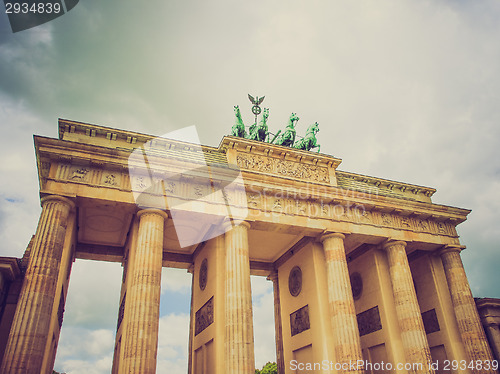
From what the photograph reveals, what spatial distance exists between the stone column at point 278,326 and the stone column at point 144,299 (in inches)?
436

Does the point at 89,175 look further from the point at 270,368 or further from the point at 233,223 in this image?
the point at 270,368

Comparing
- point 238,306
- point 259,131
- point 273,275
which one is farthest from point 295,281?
point 259,131

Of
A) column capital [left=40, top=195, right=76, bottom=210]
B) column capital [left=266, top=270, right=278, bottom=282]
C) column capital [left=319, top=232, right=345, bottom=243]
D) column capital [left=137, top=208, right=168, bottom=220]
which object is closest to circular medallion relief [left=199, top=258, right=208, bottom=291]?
column capital [left=137, top=208, right=168, bottom=220]

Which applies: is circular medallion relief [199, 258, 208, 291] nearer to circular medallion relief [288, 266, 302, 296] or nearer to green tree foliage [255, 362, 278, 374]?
circular medallion relief [288, 266, 302, 296]

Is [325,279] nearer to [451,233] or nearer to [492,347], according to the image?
[451,233]

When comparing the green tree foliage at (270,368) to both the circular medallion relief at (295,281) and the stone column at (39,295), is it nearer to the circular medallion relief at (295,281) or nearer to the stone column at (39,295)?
the circular medallion relief at (295,281)

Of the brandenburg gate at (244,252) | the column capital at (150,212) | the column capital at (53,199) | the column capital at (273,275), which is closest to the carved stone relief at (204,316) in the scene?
the brandenburg gate at (244,252)

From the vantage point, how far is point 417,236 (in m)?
21.8

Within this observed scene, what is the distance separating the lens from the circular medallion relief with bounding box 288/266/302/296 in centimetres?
2217

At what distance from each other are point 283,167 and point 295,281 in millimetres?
7043

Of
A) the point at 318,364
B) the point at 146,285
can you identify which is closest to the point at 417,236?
the point at 318,364

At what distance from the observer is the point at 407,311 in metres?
19.6

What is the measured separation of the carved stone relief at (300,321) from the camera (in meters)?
20.7

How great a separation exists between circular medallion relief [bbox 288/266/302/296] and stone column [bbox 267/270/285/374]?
2.22m
